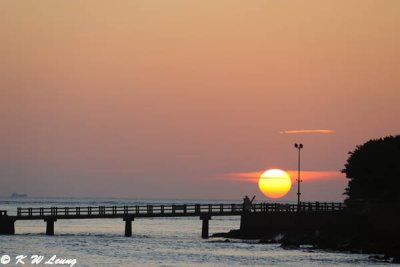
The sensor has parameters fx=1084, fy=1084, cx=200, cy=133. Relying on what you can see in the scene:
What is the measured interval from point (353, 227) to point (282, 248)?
612cm

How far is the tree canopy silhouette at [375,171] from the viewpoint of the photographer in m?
86.2

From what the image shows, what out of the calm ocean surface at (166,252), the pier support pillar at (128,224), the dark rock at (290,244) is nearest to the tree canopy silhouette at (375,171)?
the dark rock at (290,244)

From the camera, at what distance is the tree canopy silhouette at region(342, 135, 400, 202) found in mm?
86250

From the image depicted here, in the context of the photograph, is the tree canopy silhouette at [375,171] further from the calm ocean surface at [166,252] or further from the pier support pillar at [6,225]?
the pier support pillar at [6,225]

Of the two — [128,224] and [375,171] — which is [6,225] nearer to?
[128,224]

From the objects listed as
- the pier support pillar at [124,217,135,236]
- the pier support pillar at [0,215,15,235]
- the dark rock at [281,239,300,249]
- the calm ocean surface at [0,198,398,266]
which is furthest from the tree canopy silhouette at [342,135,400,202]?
the pier support pillar at [0,215,15,235]

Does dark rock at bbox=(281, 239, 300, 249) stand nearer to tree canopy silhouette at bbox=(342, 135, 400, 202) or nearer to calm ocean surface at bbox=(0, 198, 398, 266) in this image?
calm ocean surface at bbox=(0, 198, 398, 266)

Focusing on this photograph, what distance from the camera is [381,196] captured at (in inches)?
3366

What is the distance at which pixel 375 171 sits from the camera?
88.2 metres

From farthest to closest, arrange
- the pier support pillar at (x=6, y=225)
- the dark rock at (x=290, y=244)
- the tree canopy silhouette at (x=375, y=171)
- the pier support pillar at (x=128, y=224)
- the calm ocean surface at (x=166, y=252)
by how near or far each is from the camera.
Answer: the pier support pillar at (x=128, y=224) < the pier support pillar at (x=6, y=225) < the tree canopy silhouette at (x=375, y=171) < the dark rock at (x=290, y=244) < the calm ocean surface at (x=166, y=252)

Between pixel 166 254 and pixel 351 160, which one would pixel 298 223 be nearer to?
pixel 351 160

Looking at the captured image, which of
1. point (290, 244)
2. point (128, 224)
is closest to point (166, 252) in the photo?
point (290, 244)

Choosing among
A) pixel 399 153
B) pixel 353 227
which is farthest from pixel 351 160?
pixel 353 227

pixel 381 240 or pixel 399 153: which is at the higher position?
pixel 399 153
